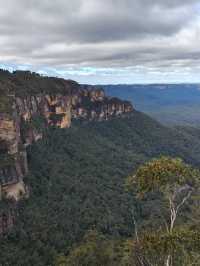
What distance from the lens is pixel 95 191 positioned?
91750 mm

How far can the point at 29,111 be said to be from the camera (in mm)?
101750

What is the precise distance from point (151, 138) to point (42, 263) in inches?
4327

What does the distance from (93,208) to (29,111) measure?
3129cm

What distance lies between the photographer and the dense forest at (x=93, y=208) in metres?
23.4

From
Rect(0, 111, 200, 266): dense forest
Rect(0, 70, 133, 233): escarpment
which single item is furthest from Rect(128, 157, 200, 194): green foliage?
Rect(0, 70, 133, 233): escarpment

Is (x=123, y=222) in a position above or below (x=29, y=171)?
below

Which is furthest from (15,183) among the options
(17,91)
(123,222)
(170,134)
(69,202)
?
(170,134)

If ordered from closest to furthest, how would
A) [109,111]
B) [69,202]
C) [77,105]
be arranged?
1. [69,202]
2. [77,105]
3. [109,111]

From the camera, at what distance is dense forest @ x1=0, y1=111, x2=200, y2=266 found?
922 inches

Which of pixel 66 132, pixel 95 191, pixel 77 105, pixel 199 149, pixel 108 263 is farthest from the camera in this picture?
pixel 199 149

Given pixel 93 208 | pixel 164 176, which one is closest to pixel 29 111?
pixel 93 208

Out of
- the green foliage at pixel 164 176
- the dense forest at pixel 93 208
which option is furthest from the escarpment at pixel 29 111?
the green foliage at pixel 164 176

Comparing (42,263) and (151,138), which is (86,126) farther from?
(42,263)

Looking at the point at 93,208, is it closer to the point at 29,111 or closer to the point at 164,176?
the point at 29,111
